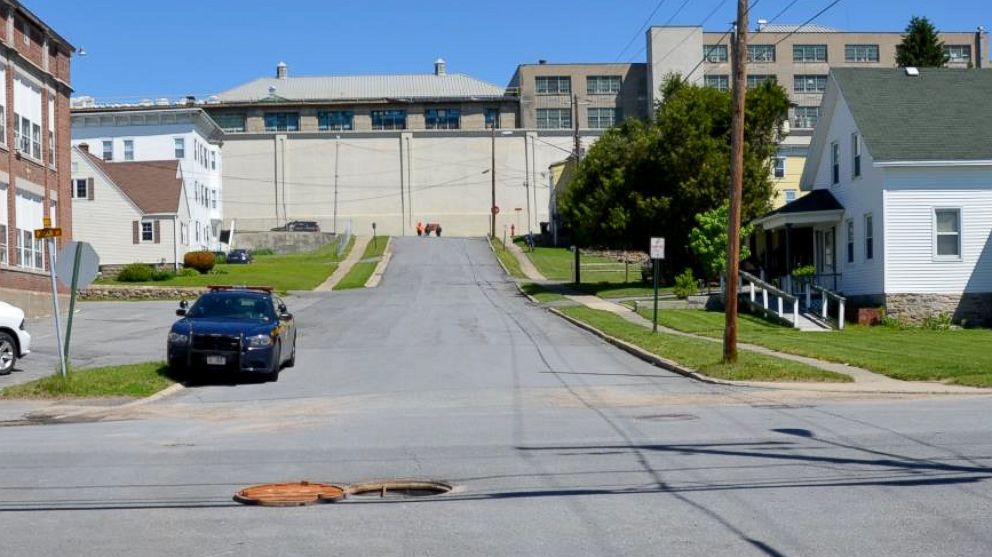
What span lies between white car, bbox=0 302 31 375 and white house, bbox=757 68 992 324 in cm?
2549

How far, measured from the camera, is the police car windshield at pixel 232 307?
2384 centimetres

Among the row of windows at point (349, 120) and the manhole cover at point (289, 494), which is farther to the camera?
the row of windows at point (349, 120)

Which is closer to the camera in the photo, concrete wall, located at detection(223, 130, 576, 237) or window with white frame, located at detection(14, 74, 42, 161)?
window with white frame, located at detection(14, 74, 42, 161)

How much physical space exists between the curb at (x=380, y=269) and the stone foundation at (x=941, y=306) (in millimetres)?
29079

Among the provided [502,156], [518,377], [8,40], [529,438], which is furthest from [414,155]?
[529,438]

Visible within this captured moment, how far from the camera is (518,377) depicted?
75.5 ft

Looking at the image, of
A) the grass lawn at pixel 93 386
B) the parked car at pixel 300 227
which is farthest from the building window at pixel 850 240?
the parked car at pixel 300 227

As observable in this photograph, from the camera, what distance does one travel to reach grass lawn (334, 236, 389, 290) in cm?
6000

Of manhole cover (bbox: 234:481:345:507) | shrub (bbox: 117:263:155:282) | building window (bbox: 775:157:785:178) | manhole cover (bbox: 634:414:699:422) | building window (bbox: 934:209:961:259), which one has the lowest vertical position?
manhole cover (bbox: 634:414:699:422)

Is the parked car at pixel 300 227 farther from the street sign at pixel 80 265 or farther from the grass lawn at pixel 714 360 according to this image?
the street sign at pixel 80 265

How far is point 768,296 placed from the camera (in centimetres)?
4069

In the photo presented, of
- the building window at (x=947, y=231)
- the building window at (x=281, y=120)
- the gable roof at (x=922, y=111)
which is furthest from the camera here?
the building window at (x=281, y=120)

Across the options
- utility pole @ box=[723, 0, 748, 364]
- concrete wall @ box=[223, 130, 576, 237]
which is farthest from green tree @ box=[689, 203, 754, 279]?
concrete wall @ box=[223, 130, 576, 237]

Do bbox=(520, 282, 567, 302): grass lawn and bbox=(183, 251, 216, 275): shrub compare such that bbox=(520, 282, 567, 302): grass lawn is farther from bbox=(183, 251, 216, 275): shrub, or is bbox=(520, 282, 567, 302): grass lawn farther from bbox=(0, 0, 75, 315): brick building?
bbox=(0, 0, 75, 315): brick building
